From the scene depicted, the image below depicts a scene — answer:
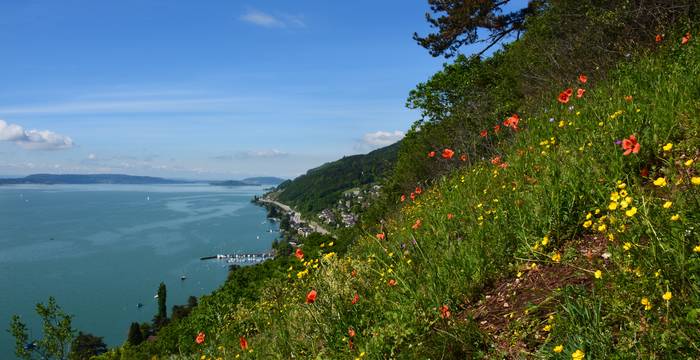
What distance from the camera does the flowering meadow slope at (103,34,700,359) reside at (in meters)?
2.40

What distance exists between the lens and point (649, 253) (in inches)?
99.8

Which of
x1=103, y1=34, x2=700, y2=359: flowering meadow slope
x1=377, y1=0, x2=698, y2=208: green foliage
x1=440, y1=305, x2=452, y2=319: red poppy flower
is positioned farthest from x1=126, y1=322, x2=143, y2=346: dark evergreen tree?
x1=440, y1=305, x2=452, y2=319: red poppy flower

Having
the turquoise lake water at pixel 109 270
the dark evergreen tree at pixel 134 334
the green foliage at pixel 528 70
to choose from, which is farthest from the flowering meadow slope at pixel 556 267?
the turquoise lake water at pixel 109 270

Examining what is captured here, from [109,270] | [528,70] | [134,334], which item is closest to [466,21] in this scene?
[528,70]

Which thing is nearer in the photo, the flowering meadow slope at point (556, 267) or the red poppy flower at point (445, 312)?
the flowering meadow slope at point (556, 267)

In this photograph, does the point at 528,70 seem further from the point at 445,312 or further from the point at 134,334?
the point at 134,334

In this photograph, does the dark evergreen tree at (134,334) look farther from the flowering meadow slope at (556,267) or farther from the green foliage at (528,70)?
the flowering meadow slope at (556,267)

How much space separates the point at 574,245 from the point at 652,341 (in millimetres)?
1541

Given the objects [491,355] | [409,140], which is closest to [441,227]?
[491,355]

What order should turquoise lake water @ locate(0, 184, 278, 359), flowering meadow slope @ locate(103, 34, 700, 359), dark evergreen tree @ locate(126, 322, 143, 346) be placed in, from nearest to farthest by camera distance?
flowering meadow slope @ locate(103, 34, 700, 359), dark evergreen tree @ locate(126, 322, 143, 346), turquoise lake water @ locate(0, 184, 278, 359)

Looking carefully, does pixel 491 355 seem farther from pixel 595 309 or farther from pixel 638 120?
pixel 638 120

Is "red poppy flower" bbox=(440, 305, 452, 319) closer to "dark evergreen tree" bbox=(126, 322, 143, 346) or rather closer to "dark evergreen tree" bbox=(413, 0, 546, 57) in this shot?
"dark evergreen tree" bbox=(413, 0, 546, 57)

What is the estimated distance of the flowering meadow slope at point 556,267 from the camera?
7.88 ft

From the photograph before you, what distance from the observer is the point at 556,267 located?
3.57 m
